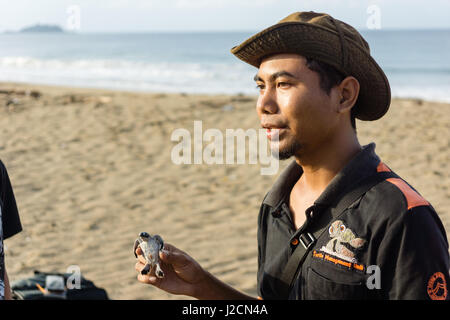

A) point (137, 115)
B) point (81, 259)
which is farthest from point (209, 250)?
point (137, 115)

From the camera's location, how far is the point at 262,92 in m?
1.95

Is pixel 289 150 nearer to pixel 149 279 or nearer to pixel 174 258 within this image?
pixel 174 258

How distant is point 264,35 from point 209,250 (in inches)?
137

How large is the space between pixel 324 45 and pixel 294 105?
9.1 inches

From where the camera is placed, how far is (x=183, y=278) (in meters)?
1.96

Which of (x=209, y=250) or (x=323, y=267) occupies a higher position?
(x=323, y=267)

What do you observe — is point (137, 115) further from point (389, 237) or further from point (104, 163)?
point (389, 237)

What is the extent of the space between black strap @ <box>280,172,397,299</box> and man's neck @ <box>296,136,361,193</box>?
175mm

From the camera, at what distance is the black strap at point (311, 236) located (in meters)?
1.78

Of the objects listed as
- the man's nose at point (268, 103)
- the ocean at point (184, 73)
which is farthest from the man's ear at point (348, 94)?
the ocean at point (184, 73)

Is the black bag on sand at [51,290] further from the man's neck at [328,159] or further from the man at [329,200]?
the man's neck at [328,159]

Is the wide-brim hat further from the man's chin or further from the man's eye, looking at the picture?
the man's chin
